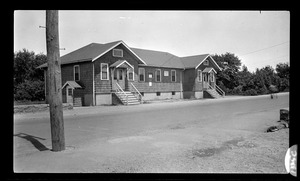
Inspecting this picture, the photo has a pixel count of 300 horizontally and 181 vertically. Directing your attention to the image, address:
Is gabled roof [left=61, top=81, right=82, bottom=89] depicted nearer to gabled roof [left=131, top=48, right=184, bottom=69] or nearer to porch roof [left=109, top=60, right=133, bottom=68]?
porch roof [left=109, top=60, right=133, bottom=68]

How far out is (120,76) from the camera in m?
25.7

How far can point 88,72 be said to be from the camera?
2336cm

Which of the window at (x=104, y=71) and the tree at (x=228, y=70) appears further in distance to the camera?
the tree at (x=228, y=70)

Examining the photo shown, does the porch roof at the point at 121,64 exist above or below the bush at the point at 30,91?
above

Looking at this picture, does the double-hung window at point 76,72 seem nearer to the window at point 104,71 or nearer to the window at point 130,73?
the window at point 104,71

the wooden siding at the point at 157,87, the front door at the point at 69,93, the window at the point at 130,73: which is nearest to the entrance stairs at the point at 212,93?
the wooden siding at the point at 157,87

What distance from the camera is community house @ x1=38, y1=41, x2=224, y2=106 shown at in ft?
76.9

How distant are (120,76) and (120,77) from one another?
0.33 feet

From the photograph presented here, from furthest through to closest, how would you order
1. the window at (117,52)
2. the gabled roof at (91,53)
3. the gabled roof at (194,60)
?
the gabled roof at (194,60), the window at (117,52), the gabled roof at (91,53)

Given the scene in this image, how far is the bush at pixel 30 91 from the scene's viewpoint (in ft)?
94.6
